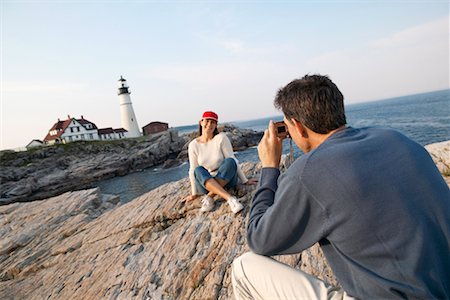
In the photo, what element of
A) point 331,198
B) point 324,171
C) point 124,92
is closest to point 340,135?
point 324,171

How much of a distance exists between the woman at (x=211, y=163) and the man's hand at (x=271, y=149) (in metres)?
3.37

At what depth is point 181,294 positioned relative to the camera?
14.4ft

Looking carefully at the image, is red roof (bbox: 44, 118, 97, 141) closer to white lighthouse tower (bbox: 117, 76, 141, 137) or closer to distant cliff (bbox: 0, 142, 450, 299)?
white lighthouse tower (bbox: 117, 76, 141, 137)

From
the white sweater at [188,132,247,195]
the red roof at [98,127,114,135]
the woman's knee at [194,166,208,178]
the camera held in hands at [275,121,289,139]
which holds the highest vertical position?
the red roof at [98,127,114,135]

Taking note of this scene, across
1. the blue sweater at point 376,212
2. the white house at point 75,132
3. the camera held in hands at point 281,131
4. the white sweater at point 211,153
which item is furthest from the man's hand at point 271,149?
the white house at point 75,132

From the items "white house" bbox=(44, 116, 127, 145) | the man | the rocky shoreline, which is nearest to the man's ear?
the man

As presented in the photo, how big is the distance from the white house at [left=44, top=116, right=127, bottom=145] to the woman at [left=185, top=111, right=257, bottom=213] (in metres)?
73.3

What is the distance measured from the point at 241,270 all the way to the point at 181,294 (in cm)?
273

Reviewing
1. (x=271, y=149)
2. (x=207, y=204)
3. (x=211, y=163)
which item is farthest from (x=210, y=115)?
(x=271, y=149)

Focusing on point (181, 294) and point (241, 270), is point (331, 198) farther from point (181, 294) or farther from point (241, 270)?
point (181, 294)

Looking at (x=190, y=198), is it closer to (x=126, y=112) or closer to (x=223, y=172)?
(x=223, y=172)

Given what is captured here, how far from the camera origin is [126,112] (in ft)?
242

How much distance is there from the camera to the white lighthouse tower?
73.3 m

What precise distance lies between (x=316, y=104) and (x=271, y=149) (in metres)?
0.71
